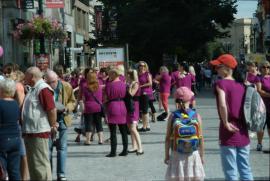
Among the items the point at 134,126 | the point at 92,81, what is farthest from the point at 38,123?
the point at 92,81

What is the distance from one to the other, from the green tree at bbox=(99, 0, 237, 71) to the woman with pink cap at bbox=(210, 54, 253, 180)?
37406mm

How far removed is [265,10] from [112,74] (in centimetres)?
615

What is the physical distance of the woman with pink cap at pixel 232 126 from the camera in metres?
7.38

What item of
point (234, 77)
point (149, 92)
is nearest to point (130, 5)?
point (149, 92)

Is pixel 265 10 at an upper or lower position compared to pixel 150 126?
upper

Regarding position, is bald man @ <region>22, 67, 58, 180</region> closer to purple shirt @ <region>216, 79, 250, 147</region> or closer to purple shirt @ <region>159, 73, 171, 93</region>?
purple shirt @ <region>216, 79, 250, 147</region>

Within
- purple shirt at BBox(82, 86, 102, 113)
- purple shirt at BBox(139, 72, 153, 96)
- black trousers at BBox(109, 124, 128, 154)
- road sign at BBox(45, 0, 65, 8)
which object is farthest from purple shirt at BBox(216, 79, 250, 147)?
road sign at BBox(45, 0, 65, 8)

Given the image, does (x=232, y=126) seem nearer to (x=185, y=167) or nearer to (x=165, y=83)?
(x=185, y=167)

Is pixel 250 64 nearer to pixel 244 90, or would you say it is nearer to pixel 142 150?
pixel 142 150

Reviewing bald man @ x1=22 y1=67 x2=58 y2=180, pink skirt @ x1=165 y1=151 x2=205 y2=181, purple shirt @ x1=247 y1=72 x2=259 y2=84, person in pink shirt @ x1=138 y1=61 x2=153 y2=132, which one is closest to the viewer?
pink skirt @ x1=165 y1=151 x2=205 y2=181

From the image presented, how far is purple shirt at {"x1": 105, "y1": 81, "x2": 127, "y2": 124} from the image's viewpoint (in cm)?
1284

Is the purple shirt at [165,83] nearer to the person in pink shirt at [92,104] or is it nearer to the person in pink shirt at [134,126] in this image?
the person in pink shirt at [92,104]

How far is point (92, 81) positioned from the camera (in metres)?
14.7

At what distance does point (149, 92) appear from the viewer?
62.5 ft
